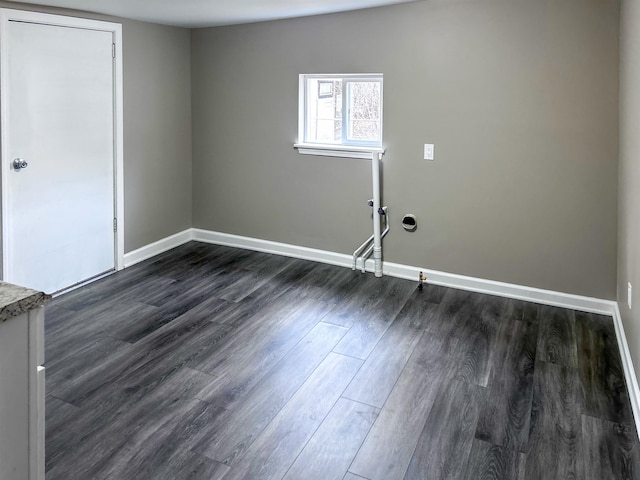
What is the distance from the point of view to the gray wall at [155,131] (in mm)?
4555

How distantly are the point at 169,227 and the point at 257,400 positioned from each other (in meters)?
2.87

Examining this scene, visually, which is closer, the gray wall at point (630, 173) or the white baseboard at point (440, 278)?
the gray wall at point (630, 173)

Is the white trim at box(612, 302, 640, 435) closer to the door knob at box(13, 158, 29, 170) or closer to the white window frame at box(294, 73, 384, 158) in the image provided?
the white window frame at box(294, 73, 384, 158)

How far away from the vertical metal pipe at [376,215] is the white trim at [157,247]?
1977 mm

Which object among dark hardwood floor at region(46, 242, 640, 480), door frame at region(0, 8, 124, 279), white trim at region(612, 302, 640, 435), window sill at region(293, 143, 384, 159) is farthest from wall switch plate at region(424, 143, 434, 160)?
door frame at region(0, 8, 124, 279)

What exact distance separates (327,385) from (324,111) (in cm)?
265

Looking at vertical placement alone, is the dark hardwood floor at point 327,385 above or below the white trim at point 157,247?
below

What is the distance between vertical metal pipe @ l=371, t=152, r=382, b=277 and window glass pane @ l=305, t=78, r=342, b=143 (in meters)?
0.53

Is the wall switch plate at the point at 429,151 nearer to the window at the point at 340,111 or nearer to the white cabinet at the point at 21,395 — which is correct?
the window at the point at 340,111

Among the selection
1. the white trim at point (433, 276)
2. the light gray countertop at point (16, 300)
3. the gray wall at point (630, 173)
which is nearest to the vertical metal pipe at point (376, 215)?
the white trim at point (433, 276)

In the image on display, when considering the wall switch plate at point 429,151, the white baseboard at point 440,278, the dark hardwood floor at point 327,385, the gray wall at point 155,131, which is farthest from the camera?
the gray wall at point 155,131

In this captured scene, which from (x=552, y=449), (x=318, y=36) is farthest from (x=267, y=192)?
(x=552, y=449)

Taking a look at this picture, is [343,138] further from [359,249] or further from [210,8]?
[210,8]

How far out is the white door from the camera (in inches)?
143
